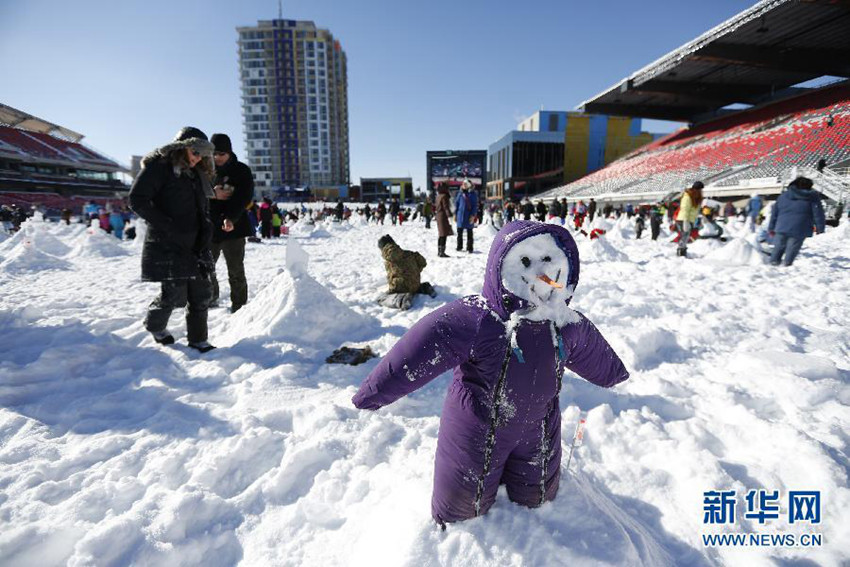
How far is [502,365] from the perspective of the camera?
1278 mm

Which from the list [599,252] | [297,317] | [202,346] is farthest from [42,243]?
[599,252]

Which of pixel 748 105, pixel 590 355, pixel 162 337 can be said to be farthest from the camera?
pixel 748 105

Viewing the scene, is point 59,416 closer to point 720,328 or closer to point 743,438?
point 743,438

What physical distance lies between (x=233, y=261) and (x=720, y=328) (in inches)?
184

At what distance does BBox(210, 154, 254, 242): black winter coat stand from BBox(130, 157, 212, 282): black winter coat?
623 millimetres

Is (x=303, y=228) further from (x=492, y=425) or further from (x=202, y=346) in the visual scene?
(x=492, y=425)

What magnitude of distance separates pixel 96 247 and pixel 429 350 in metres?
11.3

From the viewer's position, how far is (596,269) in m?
6.46

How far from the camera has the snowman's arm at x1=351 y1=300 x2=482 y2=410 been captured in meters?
1.29

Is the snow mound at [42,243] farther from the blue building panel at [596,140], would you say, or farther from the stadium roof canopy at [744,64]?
the blue building panel at [596,140]

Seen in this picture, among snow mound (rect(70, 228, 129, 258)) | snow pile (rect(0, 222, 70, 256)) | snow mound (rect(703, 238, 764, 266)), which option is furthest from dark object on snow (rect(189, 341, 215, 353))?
snow pile (rect(0, 222, 70, 256))

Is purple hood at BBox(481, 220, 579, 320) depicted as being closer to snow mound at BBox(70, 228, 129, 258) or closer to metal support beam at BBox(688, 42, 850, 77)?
snow mound at BBox(70, 228, 129, 258)

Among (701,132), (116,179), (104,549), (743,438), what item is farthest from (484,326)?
(116,179)

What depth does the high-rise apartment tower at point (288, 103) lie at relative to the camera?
77750 millimetres
